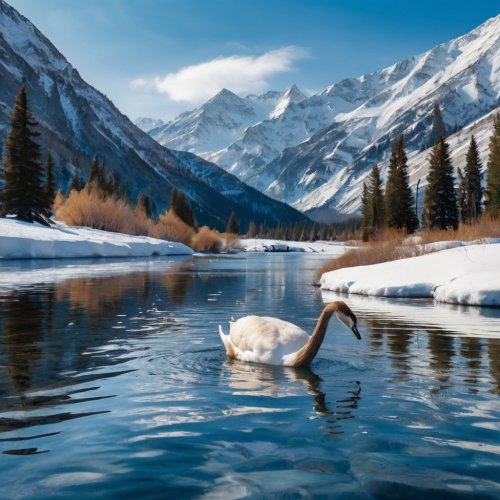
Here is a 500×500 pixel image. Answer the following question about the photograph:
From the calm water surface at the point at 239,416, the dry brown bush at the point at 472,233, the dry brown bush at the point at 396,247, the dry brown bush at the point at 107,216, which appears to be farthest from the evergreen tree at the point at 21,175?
the calm water surface at the point at 239,416

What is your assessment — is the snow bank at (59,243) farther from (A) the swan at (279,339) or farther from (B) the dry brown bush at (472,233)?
(A) the swan at (279,339)

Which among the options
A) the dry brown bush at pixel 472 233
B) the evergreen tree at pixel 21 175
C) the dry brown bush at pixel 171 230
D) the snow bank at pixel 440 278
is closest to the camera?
the snow bank at pixel 440 278

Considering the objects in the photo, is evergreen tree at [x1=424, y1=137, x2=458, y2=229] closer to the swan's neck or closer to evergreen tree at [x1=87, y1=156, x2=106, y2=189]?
evergreen tree at [x1=87, y1=156, x2=106, y2=189]

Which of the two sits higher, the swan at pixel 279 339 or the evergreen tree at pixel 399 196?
→ the evergreen tree at pixel 399 196

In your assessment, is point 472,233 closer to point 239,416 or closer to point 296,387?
point 296,387

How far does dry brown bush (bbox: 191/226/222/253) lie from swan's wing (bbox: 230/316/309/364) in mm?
94534

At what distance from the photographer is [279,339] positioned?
952 cm

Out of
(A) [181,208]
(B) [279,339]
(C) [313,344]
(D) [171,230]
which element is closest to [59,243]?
(D) [171,230]

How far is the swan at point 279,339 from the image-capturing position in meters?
8.80

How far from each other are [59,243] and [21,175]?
1381 centimetres

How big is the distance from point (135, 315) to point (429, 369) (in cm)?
982

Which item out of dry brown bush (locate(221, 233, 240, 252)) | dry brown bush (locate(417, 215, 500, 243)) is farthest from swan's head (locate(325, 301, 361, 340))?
dry brown bush (locate(221, 233, 240, 252))

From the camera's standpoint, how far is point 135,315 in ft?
56.9

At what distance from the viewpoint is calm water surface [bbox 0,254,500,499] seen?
4.98 metres
